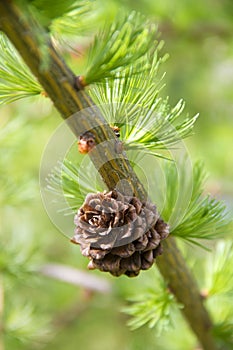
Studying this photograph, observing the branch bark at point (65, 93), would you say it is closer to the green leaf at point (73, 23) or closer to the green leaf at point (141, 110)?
the green leaf at point (141, 110)

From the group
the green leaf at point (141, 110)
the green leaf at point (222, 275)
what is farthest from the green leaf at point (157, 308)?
the green leaf at point (141, 110)

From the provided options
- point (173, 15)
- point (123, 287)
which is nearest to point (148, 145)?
point (123, 287)

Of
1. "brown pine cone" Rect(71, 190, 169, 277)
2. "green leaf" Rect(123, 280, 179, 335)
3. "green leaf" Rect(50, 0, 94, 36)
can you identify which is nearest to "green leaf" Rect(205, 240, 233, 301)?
"green leaf" Rect(123, 280, 179, 335)

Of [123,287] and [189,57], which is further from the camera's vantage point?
[189,57]

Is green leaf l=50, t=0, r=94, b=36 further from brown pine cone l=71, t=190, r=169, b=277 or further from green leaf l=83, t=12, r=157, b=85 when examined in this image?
brown pine cone l=71, t=190, r=169, b=277

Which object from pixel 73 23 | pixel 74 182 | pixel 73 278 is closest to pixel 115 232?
pixel 74 182

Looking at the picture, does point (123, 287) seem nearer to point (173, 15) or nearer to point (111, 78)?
point (111, 78)
